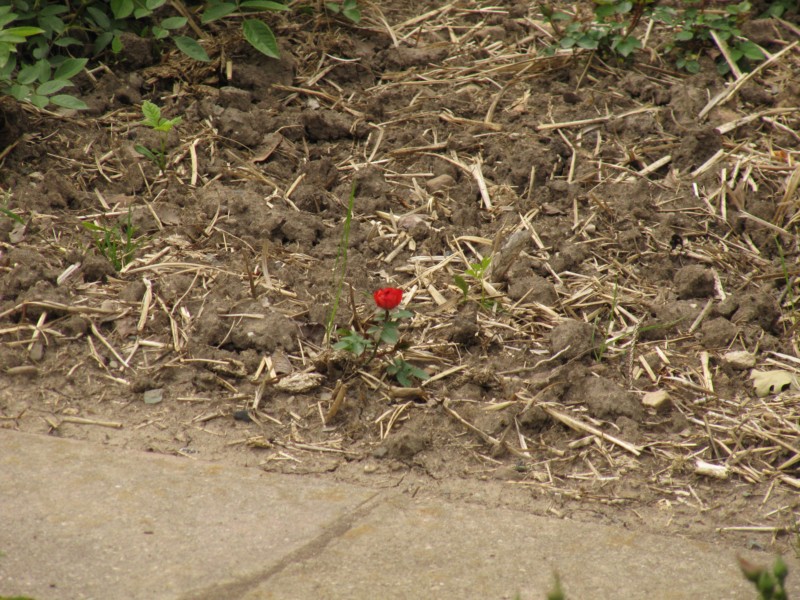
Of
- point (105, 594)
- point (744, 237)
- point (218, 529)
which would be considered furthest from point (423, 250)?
point (105, 594)

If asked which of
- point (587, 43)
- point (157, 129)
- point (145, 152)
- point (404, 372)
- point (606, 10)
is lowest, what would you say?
point (404, 372)

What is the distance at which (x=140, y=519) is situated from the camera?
1871 mm

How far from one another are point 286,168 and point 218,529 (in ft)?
5.37

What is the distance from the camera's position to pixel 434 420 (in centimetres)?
229

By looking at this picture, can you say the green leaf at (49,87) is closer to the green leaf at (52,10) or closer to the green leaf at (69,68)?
the green leaf at (69,68)

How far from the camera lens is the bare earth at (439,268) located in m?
2.21

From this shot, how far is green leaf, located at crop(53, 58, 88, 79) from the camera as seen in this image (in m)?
3.06

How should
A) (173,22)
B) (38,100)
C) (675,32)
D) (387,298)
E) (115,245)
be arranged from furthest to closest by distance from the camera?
(675,32) → (173,22) → (38,100) → (115,245) → (387,298)

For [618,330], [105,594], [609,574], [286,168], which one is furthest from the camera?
[286,168]

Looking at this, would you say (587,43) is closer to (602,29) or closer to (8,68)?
(602,29)

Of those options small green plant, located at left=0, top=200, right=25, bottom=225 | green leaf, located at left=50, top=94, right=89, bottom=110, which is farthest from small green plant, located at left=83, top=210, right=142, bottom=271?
green leaf, located at left=50, top=94, right=89, bottom=110

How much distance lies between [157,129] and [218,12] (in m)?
0.68

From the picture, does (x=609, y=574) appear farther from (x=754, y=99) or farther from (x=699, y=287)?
(x=754, y=99)

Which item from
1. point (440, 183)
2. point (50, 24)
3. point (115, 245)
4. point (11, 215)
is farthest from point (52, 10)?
point (440, 183)
